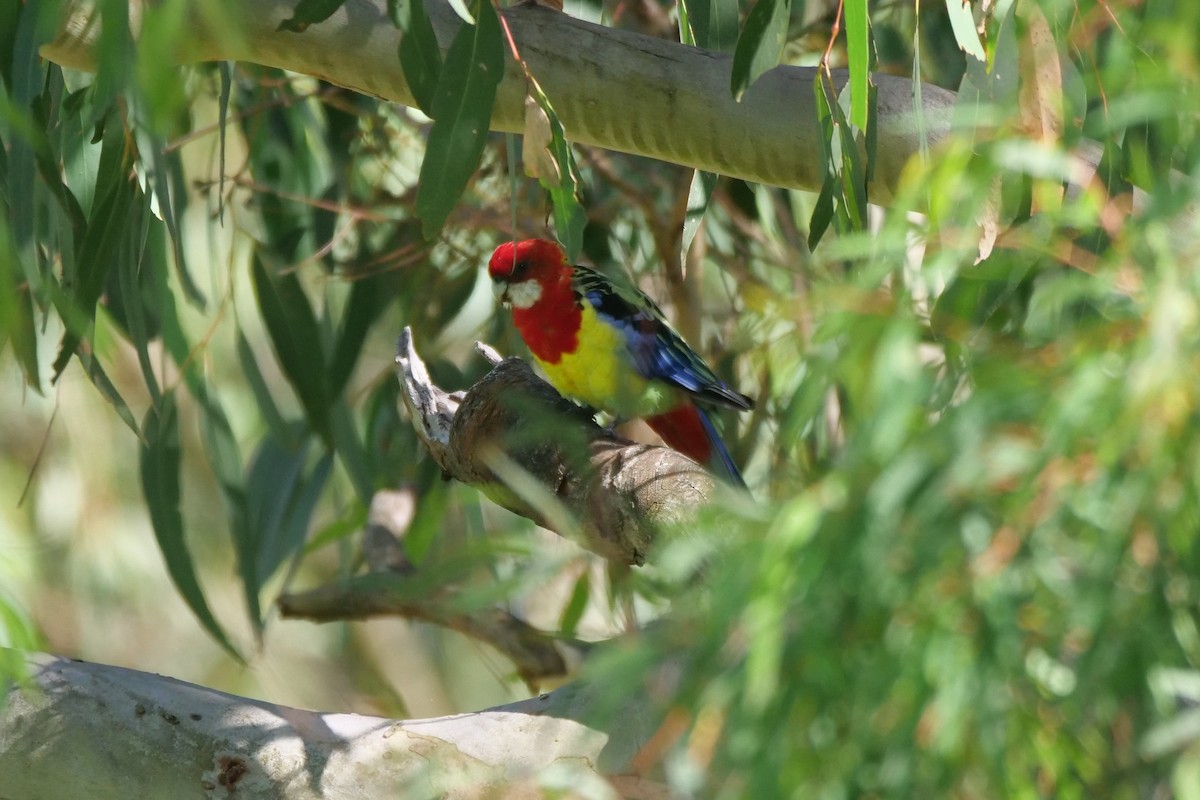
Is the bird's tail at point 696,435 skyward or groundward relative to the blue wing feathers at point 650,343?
groundward

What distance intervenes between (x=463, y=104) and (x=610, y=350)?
919 mm

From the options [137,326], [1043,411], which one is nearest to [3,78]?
[137,326]

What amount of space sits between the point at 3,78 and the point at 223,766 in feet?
3.07

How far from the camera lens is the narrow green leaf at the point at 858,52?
1501 millimetres

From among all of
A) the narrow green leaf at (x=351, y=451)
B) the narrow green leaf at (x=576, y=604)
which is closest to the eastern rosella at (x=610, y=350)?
the narrow green leaf at (x=576, y=604)

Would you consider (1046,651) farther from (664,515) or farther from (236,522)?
(236,522)

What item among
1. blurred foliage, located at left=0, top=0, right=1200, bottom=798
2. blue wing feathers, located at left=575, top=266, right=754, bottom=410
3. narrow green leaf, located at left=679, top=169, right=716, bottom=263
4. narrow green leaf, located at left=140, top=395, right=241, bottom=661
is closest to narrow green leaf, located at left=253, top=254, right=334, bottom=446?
narrow green leaf, located at left=140, top=395, right=241, bottom=661

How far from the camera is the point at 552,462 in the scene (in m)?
1.89

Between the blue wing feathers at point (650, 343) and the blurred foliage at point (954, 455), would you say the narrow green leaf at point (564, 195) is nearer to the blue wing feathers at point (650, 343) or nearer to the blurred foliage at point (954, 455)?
the blurred foliage at point (954, 455)

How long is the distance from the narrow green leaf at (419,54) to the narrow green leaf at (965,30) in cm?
64

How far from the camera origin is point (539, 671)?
261 cm

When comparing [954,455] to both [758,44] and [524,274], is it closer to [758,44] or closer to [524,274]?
[758,44]

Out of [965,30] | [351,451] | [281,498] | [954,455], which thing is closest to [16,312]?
[954,455]

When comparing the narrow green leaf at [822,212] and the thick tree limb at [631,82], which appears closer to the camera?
the narrow green leaf at [822,212]
